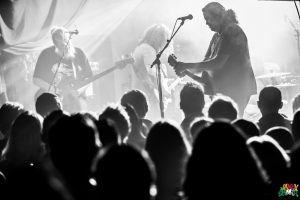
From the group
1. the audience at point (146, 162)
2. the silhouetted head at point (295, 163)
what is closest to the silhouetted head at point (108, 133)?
the audience at point (146, 162)

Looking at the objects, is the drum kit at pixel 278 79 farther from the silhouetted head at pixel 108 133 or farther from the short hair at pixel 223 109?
the silhouetted head at pixel 108 133

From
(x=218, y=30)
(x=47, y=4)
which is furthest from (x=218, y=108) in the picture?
(x=47, y=4)

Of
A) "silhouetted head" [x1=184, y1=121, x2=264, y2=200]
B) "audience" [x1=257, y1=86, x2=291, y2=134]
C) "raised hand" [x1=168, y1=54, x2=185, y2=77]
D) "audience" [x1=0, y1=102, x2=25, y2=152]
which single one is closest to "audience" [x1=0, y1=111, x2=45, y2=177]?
"audience" [x1=0, y1=102, x2=25, y2=152]

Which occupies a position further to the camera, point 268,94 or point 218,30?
point 218,30

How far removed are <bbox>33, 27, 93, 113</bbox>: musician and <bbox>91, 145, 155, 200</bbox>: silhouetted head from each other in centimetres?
653

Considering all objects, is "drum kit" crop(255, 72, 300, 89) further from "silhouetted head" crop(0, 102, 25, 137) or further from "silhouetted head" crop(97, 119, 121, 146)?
"silhouetted head" crop(97, 119, 121, 146)

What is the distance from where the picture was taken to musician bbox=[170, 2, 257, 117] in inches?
227

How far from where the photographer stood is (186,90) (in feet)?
14.3

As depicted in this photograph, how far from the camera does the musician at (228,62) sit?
18.9ft

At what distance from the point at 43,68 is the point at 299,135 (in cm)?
610

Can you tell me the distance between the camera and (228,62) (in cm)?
583

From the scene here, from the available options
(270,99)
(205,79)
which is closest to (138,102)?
(270,99)

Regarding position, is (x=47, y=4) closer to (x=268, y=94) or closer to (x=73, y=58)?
(x=73, y=58)

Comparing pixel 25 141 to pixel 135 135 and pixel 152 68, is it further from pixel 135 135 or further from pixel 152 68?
pixel 152 68
